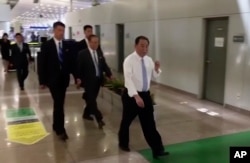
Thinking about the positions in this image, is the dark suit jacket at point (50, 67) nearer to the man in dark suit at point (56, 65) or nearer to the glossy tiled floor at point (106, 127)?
the man in dark suit at point (56, 65)

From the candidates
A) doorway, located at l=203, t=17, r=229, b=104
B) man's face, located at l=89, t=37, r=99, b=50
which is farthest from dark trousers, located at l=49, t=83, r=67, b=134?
doorway, located at l=203, t=17, r=229, b=104

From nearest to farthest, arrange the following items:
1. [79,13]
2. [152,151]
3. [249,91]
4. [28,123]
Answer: [152,151] → [28,123] → [249,91] → [79,13]

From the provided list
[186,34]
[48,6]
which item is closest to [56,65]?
[186,34]

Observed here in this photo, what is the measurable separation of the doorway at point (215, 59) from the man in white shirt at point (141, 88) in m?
3.47

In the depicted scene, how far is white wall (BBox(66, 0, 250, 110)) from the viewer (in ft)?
19.9

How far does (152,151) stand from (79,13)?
48.8ft

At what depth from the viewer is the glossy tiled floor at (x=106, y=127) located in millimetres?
3912

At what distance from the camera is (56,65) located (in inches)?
166

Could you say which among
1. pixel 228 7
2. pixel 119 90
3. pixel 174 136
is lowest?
pixel 174 136

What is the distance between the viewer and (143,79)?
12.0 ft

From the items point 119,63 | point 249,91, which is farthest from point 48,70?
point 119,63

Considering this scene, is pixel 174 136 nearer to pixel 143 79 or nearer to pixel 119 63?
pixel 143 79

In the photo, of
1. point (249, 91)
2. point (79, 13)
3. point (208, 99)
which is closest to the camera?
point (249, 91)

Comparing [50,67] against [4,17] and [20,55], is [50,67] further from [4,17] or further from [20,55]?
[4,17]
